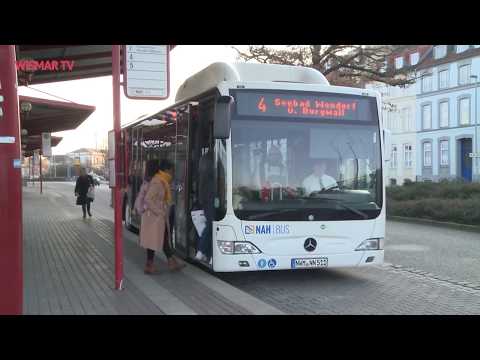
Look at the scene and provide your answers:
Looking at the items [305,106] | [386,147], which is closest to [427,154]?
[386,147]

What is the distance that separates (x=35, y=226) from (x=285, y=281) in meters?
10.7

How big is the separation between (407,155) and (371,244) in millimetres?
52973

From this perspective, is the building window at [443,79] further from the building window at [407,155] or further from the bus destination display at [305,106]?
the bus destination display at [305,106]

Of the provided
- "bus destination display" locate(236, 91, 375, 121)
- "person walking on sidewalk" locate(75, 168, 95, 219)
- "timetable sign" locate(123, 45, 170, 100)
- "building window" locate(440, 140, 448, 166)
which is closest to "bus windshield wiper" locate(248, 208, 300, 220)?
"bus destination display" locate(236, 91, 375, 121)

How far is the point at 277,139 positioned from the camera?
28.1 feet

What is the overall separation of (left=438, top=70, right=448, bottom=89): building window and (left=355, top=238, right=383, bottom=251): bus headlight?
162 ft

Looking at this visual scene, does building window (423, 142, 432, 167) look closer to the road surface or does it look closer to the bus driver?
the road surface

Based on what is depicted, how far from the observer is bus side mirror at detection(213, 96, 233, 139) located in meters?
8.04

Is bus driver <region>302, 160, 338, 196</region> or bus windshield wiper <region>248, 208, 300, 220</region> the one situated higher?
bus driver <region>302, 160, 338, 196</region>

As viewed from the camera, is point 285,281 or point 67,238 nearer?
point 285,281

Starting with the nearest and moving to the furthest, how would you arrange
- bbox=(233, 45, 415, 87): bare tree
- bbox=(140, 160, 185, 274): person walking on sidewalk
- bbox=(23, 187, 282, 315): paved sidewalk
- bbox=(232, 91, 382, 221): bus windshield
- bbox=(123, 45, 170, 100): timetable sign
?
bbox=(23, 187, 282, 315): paved sidewalk
bbox=(123, 45, 170, 100): timetable sign
bbox=(232, 91, 382, 221): bus windshield
bbox=(140, 160, 185, 274): person walking on sidewalk
bbox=(233, 45, 415, 87): bare tree
